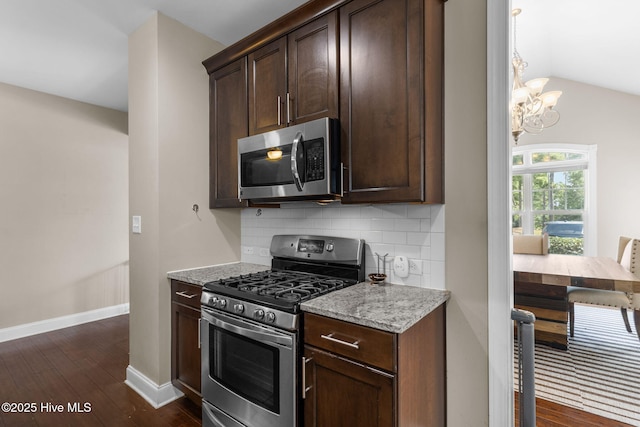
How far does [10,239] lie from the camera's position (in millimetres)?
3316

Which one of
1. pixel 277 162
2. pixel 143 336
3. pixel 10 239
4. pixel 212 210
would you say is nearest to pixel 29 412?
pixel 143 336

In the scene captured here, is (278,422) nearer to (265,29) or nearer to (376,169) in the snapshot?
(376,169)

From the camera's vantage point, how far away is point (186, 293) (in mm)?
2129

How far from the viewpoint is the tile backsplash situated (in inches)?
67.2

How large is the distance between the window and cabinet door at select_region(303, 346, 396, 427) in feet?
15.2

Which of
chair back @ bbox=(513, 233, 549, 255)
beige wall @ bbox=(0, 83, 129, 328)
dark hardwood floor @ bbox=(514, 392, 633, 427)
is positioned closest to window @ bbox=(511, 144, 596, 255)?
chair back @ bbox=(513, 233, 549, 255)

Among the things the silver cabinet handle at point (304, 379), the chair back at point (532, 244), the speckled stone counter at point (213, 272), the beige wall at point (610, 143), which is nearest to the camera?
the silver cabinet handle at point (304, 379)

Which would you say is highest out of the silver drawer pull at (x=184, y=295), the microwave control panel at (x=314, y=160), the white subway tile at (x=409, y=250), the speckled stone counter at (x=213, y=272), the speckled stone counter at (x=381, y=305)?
the microwave control panel at (x=314, y=160)

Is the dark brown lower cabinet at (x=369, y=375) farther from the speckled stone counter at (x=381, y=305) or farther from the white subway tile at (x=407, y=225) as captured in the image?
the white subway tile at (x=407, y=225)

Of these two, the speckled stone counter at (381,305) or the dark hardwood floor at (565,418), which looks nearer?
the speckled stone counter at (381,305)

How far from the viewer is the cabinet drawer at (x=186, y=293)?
6.74ft

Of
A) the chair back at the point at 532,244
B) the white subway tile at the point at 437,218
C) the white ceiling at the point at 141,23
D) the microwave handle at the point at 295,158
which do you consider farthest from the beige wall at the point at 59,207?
the chair back at the point at 532,244

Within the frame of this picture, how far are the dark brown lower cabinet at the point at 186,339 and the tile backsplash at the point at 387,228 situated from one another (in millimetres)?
694

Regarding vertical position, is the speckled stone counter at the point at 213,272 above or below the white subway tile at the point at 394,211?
below
